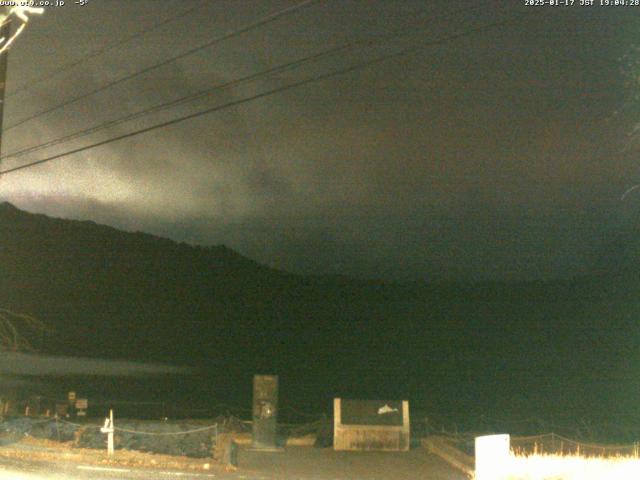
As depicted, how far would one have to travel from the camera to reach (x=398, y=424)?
1094 inches

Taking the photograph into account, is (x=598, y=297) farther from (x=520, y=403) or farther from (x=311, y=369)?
(x=311, y=369)

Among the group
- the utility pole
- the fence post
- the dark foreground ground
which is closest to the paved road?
the dark foreground ground

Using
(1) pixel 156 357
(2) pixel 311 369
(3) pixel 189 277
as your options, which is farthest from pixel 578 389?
(3) pixel 189 277

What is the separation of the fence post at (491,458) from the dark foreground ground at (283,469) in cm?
390

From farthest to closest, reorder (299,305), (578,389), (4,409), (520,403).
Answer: (299,305)
(578,389)
(520,403)
(4,409)

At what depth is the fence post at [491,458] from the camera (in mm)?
16141

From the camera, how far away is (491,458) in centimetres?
1633

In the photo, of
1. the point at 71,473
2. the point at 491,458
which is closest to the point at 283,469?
the point at 71,473

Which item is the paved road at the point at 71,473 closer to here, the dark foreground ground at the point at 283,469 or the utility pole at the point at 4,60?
the dark foreground ground at the point at 283,469

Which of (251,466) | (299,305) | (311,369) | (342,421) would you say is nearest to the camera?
(251,466)

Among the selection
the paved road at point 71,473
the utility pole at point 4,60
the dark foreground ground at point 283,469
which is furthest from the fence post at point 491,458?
the utility pole at point 4,60

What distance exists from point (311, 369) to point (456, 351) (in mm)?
20419

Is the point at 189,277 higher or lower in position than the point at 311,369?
higher

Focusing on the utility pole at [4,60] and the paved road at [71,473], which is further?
Result: the paved road at [71,473]
